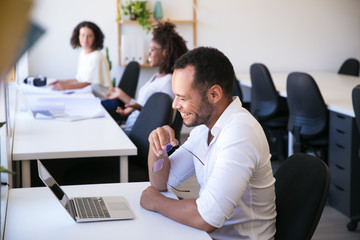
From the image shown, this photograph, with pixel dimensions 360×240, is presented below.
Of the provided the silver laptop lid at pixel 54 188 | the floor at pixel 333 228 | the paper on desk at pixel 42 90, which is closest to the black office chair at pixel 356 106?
the floor at pixel 333 228

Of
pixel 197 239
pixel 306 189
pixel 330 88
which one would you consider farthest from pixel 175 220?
pixel 330 88

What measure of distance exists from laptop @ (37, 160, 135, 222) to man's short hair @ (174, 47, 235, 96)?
44cm

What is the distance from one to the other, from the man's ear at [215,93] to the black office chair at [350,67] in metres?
4.71

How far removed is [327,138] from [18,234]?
284cm

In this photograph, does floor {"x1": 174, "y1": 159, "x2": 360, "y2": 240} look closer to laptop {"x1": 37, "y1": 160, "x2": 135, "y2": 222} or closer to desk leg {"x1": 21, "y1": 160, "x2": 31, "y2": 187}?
desk leg {"x1": 21, "y1": 160, "x2": 31, "y2": 187}

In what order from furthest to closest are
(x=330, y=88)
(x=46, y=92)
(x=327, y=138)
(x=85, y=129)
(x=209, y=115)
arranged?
(x=330, y=88)
(x=46, y=92)
(x=327, y=138)
(x=85, y=129)
(x=209, y=115)

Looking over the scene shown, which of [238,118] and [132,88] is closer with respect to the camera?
[238,118]

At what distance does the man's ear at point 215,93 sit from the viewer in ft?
4.99

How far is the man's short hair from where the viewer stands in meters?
1.52

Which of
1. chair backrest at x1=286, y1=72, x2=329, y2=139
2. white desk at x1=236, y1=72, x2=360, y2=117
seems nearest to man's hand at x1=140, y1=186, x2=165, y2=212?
white desk at x1=236, y1=72, x2=360, y2=117

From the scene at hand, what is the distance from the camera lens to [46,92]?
4.18 metres

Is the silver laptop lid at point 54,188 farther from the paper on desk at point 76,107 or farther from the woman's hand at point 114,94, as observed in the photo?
the woman's hand at point 114,94

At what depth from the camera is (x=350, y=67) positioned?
19.6ft

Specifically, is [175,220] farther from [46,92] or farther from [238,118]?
[46,92]
